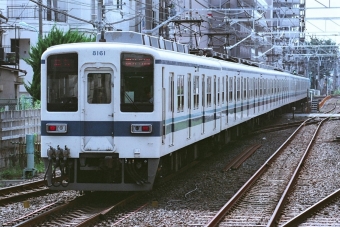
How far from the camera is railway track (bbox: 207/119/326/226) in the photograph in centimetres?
1018

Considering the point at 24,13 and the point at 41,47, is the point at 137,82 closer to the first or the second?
the point at 41,47

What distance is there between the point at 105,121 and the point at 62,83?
0.92m

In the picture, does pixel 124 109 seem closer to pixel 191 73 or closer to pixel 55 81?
pixel 55 81

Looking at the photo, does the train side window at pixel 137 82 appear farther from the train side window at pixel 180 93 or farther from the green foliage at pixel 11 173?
the green foliage at pixel 11 173

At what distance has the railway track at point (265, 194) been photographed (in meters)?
10.2

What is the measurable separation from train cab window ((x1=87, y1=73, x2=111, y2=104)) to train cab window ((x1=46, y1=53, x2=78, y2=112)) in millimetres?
223

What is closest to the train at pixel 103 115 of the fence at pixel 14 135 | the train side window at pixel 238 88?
the fence at pixel 14 135

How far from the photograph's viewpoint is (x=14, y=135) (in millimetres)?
16812

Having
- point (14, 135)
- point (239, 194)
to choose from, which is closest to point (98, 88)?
point (239, 194)

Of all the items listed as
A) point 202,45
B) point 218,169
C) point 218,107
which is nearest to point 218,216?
point 218,169

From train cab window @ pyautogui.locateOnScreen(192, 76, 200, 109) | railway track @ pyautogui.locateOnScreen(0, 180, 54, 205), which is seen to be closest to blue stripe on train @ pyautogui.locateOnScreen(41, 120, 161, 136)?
railway track @ pyautogui.locateOnScreen(0, 180, 54, 205)

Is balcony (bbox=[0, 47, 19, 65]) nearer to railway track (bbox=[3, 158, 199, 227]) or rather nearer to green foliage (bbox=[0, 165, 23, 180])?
green foliage (bbox=[0, 165, 23, 180])

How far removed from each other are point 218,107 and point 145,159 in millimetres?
6969

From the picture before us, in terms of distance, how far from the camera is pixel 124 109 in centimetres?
1145
